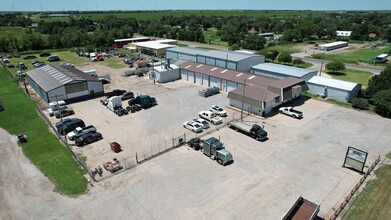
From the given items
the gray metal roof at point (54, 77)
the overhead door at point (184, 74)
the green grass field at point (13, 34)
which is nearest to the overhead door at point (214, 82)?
the overhead door at point (184, 74)

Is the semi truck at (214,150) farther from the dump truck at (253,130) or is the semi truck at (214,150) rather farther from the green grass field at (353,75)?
the green grass field at (353,75)

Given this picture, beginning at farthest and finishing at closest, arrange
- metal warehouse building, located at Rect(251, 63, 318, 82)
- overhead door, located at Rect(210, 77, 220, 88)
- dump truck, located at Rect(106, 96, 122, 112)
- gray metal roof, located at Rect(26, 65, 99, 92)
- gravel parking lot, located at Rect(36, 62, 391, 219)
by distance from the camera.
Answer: overhead door, located at Rect(210, 77, 220, 88), metal warehouse building, located at Rect(251, 63, 318, 82), gray metal roof, located at Rect(26, 65, 99, 92), dump truck, located at Rect(106, 96, 122, 112), gravel parking lot, located at Rect(36, 62, 391, 219)

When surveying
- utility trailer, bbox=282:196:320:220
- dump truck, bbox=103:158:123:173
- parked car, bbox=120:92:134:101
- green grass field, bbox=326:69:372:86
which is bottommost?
dump truck, bbox=103:158:123:173

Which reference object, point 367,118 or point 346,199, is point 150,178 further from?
point 367,118

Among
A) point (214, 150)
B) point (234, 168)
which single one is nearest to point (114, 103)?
point (214, 150)

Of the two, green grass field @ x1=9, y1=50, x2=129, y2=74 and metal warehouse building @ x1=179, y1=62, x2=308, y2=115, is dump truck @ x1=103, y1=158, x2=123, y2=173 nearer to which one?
metal warehouse building @ x1=179, y1=62, x2=308, y2=115

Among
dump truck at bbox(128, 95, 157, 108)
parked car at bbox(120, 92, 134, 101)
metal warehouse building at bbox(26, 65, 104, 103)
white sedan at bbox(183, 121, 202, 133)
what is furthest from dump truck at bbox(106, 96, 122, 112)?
white sedan at bbox(183, 121, 202, 133)
